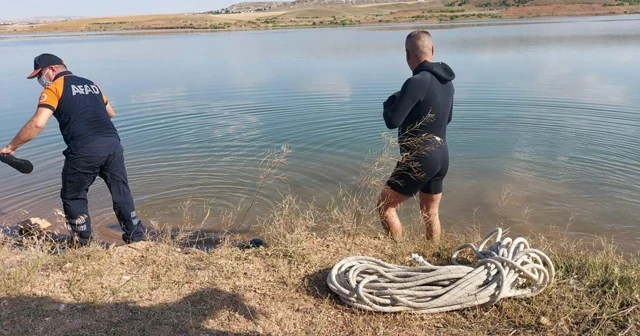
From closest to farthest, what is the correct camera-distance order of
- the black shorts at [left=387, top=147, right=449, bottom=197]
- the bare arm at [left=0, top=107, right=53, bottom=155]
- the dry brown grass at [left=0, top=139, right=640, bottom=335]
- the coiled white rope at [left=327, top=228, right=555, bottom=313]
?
the dry brown grass at [left=0, top=139, right=640, bottom=335] < the coiled white rope at [left=327, top=228, right=555, bottom=313] < the black shorts at [left=387, top=147, right=449, bottom=197] < the bare arm at [left=0, top=107, right=53, bottom=155]

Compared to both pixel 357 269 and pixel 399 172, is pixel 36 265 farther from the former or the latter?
pixel 399 172

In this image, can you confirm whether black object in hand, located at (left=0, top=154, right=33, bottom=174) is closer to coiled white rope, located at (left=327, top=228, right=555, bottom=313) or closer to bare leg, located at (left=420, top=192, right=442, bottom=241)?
coiled white rope, located at (left=327, top=228, right=555, bottom=313)

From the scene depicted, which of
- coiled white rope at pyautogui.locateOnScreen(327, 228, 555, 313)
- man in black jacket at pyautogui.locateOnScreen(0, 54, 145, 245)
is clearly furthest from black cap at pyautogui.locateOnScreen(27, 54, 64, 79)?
coiled white rope at pyautogui.locateOnScreen(327, 228, 555, 313)

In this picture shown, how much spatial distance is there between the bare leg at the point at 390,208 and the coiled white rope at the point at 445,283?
2.77 feet

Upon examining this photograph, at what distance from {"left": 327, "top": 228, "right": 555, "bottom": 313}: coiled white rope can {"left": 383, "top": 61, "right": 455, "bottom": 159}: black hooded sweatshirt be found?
3.58 feet

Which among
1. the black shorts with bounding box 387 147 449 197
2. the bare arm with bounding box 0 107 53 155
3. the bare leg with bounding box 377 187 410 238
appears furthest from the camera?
the bare arm with bounding box 0 107 53 155

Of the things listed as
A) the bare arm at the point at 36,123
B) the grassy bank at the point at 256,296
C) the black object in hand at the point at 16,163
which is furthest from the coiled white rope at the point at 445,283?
the black object in hand at the point at 16,163

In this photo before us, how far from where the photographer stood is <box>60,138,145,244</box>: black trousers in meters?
4.52

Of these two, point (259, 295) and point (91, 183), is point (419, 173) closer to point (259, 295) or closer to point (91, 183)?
point (259, 295)

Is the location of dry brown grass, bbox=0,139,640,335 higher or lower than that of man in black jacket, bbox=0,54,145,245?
lower

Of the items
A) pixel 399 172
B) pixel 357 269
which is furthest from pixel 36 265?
pixel 399 172

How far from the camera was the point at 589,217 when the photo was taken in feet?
18.7

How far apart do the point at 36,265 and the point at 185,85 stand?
40.5ft

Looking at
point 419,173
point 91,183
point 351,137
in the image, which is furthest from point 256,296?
point 351,137
